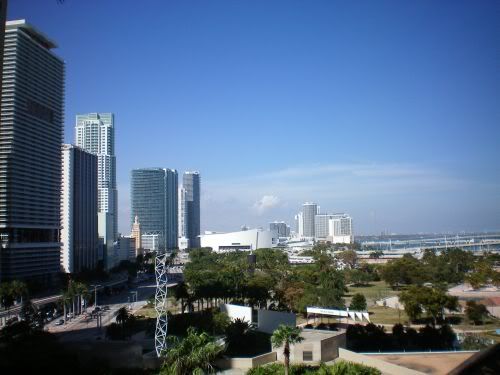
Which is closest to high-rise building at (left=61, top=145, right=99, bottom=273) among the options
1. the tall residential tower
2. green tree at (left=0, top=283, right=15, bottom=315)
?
green tree at (left=0, top=283, right=15, bottom=315)

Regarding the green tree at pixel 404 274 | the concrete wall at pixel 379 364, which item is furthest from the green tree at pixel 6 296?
the green tree at pixel 404 274

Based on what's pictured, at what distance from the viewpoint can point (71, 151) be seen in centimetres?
7994

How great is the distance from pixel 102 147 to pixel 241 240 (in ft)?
166

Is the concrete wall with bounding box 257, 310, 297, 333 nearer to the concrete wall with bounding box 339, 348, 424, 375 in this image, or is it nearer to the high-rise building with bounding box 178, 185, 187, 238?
the concrete wall with bounding box 339, 348, 424, 375

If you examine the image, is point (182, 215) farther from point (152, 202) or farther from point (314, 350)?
point (314, 350)

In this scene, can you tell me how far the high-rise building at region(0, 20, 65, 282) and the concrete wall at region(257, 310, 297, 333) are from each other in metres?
37.2

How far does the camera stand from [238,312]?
32875 mm

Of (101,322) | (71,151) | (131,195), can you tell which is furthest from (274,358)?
(131,195)

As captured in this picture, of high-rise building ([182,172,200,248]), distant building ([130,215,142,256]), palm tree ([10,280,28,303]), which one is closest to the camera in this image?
palm tree ([10,280,28,303])

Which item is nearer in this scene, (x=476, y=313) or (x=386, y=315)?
(x=476, y=313)

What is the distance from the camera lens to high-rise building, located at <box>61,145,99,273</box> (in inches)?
3068

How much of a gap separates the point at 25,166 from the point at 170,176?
92778 millimetres

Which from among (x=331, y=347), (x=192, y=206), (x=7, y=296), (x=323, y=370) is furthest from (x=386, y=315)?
(x=192, y=206)

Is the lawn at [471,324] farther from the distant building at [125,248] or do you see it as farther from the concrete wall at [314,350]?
the distant building at [125,248]
